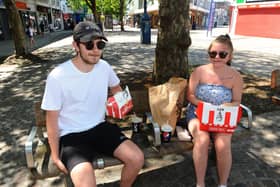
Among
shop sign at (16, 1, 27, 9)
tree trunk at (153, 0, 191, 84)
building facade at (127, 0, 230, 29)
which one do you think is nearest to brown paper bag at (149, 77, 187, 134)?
tree trunk at (153, 0, 191, 84)

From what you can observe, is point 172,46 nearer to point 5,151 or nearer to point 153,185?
point 153,185

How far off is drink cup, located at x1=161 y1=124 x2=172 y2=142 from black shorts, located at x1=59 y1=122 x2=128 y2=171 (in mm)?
427

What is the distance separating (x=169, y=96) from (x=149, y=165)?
969 millimetres

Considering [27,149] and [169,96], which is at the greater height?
[169,96]

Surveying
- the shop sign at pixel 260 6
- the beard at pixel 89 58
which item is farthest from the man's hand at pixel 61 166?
→ the shop sign at pixel 260 6

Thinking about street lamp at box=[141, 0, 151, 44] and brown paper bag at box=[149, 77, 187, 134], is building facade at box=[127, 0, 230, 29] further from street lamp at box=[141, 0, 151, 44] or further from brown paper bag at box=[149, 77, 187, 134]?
brown paper bag at box=[149, 77, 187, 134]

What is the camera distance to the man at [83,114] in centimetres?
198

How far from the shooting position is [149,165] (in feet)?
9.80

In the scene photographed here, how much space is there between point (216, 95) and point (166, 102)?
1.68 feet

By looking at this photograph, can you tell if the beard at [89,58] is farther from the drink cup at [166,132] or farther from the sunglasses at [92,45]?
the drink cup at [166,132]

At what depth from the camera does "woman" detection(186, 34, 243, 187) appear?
2316mm

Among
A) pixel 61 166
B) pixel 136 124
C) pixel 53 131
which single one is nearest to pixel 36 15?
pixel 136 124

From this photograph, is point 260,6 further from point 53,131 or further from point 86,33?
point 53,131

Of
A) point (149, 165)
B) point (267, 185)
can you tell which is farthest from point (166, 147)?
point (267, 185)
